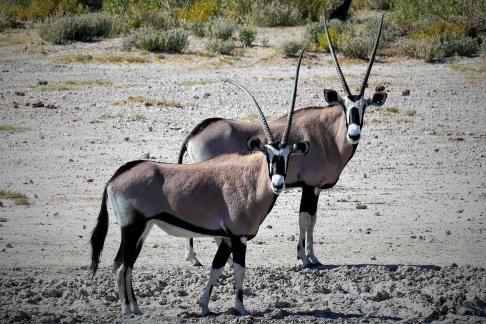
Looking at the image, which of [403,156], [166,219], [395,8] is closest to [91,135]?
[403,156]

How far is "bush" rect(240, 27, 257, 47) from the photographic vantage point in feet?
69.8

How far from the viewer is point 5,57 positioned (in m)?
20.8

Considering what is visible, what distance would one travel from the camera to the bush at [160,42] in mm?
20969

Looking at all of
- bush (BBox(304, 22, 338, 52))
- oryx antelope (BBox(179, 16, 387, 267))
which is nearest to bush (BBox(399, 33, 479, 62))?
bush (BBox(304, 22, 338, 52))

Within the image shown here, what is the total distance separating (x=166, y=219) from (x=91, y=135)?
7.58 metres

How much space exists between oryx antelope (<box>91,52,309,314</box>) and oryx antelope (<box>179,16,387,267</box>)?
1.57m

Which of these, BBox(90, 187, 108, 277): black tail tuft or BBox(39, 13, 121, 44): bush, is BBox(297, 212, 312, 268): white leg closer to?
BBox(90, 187, 108, 277): black tail tuft

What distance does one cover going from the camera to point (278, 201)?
12523mm

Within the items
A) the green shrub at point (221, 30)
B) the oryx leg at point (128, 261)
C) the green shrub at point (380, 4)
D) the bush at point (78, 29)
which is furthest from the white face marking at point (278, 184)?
the green shrub at point (380, 4)

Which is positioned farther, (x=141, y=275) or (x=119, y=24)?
(x=119, y=24)

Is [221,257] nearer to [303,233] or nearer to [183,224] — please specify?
[183,224]

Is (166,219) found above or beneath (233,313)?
above

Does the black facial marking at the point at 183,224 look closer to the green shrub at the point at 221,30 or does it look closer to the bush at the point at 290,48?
the bush at the point at 290,48

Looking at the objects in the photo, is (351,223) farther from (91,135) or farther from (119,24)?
(119,24)
